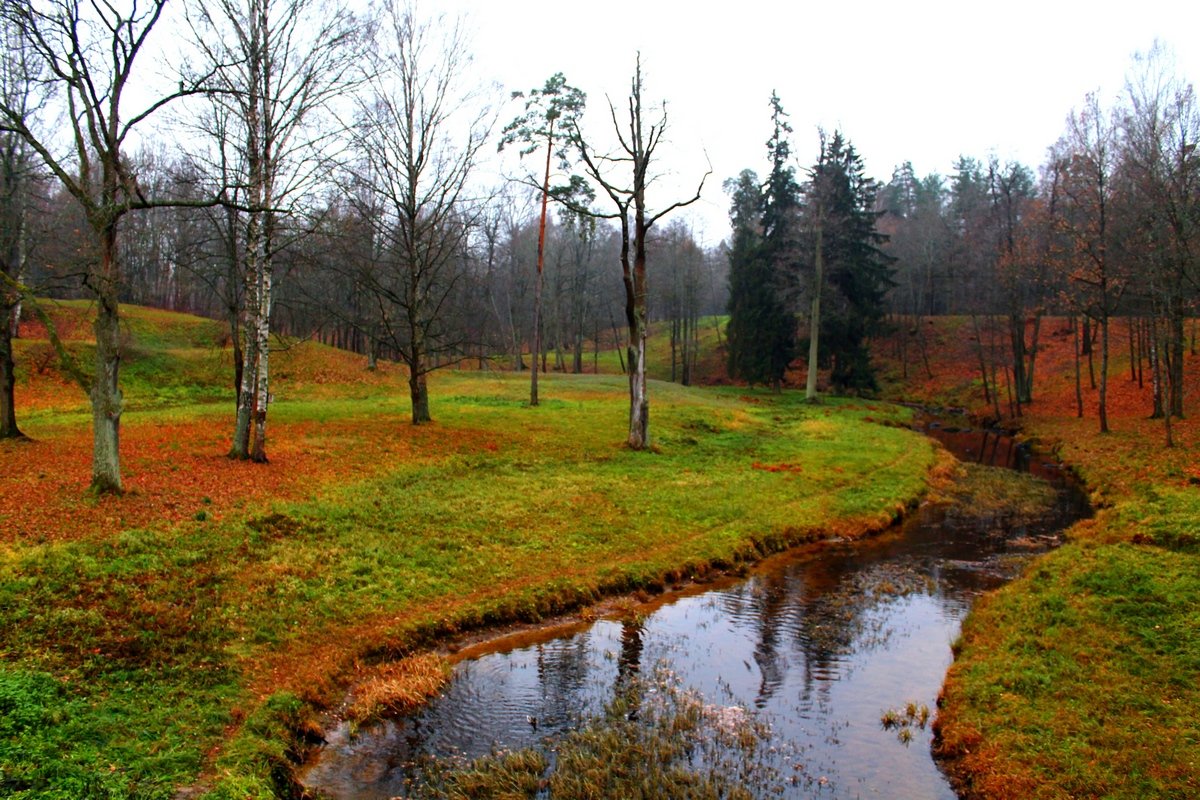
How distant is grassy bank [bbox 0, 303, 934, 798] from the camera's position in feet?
23.5

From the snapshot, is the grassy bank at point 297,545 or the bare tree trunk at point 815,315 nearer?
the grassy bank at point 297,545

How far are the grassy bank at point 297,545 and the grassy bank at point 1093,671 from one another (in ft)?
17.1

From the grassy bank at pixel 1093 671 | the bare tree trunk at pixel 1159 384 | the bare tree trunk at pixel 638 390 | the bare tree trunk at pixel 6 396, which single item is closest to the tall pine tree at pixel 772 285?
the bare tree trunk at pixel 1159 384

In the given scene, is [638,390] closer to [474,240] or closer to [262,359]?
[262,359]

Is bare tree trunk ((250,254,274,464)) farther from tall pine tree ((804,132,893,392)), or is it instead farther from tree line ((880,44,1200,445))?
tall pine tree ((804,132,893,392))

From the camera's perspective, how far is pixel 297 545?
12.1m

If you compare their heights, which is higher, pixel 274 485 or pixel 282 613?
pixel 274 485

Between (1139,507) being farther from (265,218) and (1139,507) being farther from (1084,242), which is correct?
(265,218)

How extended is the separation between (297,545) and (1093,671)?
1173cm

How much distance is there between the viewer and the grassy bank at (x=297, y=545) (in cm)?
716

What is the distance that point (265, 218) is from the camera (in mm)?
15500

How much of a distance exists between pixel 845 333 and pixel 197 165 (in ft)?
129

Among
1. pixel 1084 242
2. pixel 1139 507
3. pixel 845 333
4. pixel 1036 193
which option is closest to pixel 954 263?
pixel 1036 193

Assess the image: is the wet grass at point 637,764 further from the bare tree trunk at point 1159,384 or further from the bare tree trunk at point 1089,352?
the bare tree trunk at point 1089,352
